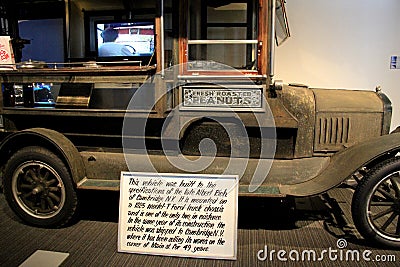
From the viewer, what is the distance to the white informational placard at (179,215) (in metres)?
2.11

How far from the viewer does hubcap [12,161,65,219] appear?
8.16 feet

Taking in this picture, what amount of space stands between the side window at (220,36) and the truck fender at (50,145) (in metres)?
0.98

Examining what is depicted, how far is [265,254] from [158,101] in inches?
46.1

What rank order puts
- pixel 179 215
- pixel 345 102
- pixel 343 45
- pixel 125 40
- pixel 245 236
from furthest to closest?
pixel 343 45
pixel 125 40
pixel 345 102
pixel 245 236
pixel 179 215

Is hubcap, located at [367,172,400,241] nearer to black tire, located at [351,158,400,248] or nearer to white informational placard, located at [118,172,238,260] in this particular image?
black tire, located at [351,158,400,248]

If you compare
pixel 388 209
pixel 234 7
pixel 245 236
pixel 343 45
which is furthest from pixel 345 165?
pixel 343 45

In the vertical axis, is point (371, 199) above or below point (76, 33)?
below

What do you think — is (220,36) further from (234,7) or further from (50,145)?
(50,145)

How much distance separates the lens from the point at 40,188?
249cm

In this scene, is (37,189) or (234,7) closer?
(37,189)

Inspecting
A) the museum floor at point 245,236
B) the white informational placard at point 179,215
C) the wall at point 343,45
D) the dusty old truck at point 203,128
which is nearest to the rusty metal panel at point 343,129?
the dusty old truck at point 203,128

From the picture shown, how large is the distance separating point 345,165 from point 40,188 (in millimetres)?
2038

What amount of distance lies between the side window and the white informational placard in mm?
777

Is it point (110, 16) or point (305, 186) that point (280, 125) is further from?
point (110, 16)
